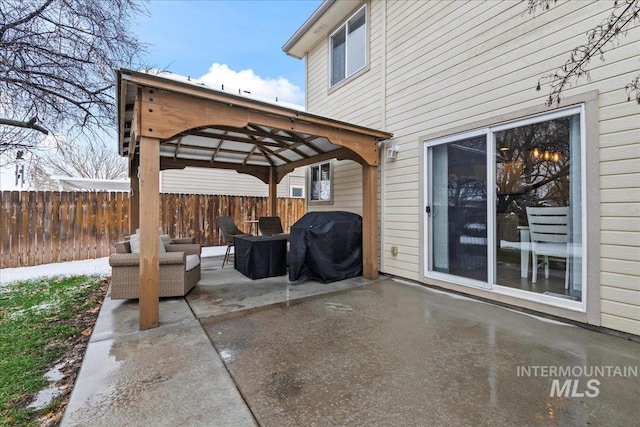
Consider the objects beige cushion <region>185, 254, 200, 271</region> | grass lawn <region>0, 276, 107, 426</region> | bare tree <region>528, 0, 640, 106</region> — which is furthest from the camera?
beige cushion <region>185, 254, 200, 271</region>

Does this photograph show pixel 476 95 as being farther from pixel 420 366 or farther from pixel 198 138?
pixel 198 138

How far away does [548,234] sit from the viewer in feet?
10.7

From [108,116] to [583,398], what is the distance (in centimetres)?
783

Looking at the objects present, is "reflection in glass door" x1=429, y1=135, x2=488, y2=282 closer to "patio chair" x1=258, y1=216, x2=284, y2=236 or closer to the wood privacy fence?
"patio chair" x1=258, y1=216, x2=284, y2=236

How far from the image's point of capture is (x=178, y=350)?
251 centimetres

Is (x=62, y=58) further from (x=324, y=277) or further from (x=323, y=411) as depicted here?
(x=323, y=411)

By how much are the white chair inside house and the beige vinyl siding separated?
33.9ft

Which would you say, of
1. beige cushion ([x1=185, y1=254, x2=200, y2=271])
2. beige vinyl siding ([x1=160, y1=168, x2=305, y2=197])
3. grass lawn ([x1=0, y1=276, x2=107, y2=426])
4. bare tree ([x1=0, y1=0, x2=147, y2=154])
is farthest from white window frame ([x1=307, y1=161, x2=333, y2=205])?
beige vinyl siding ([x1=160, y1=168, x2=305, y2=197])

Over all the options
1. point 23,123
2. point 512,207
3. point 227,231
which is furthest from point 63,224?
point 512,207

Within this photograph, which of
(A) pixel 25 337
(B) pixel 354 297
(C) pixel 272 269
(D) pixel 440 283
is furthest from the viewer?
(C) pixel 272 269

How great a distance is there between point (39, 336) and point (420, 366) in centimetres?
362

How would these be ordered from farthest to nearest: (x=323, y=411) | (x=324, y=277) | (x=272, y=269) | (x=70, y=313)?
(x=272, y=269) < (x=324, y=277) < (x=70, y=313) < (x=323, y=411)

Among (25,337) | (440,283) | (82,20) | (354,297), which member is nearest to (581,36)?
(440,283)

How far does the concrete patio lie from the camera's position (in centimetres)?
171
